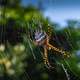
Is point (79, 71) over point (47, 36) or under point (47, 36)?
under

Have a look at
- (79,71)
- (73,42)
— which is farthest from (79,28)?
(79,71)

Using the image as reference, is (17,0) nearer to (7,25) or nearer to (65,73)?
(7,25)

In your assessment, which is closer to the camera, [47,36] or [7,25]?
[47,36]

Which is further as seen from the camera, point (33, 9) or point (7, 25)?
point (7, 25)

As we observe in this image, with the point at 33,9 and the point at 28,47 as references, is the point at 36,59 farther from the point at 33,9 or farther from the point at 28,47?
the point at 33,9

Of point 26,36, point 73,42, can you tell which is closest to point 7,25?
point 26,36

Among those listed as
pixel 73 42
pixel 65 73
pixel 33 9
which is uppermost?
pixel 33 9
